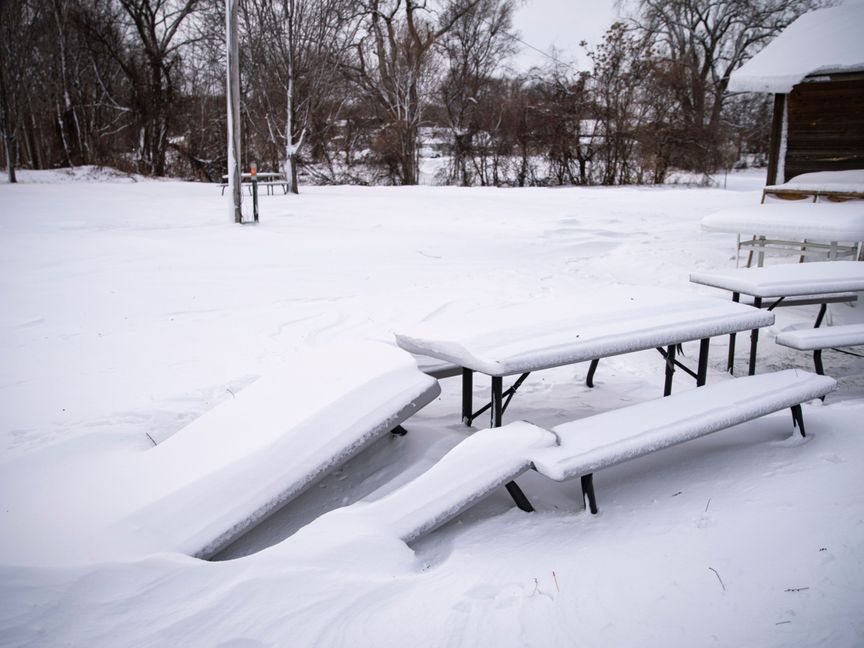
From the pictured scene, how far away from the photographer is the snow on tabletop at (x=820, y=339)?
4.27 meters

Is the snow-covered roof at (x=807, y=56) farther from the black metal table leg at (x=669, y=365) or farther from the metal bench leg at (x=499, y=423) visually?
the metal bench leg at (x=499, y=423)

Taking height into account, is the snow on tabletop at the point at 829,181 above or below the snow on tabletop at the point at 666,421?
above

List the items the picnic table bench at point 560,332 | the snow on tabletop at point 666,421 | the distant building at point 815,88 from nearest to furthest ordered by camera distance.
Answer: the snow on tabletop at point 666,421 < the picnic table bench at point 560,332 < the distant building at point 815,88

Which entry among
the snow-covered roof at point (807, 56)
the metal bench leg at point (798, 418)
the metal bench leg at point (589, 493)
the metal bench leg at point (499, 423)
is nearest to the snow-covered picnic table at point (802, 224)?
the snow-covered roof at point (807, 56)

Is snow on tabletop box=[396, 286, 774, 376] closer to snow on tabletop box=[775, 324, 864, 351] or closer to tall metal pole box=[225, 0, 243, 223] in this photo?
snow on tabletop box=[775, 324, 864, 351]

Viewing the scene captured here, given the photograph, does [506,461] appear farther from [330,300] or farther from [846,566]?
[330,300]

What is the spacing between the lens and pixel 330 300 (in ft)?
21.5

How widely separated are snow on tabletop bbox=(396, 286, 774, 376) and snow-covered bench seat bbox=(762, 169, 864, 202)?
256 inches

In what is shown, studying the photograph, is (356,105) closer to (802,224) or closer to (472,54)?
(472,54)

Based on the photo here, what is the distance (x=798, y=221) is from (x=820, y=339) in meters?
3.18

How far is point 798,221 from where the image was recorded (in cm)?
691

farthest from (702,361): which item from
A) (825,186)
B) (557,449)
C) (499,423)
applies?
(825,186)

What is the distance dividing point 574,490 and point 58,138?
2459cm

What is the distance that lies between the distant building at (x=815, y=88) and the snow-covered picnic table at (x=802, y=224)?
337 cm
